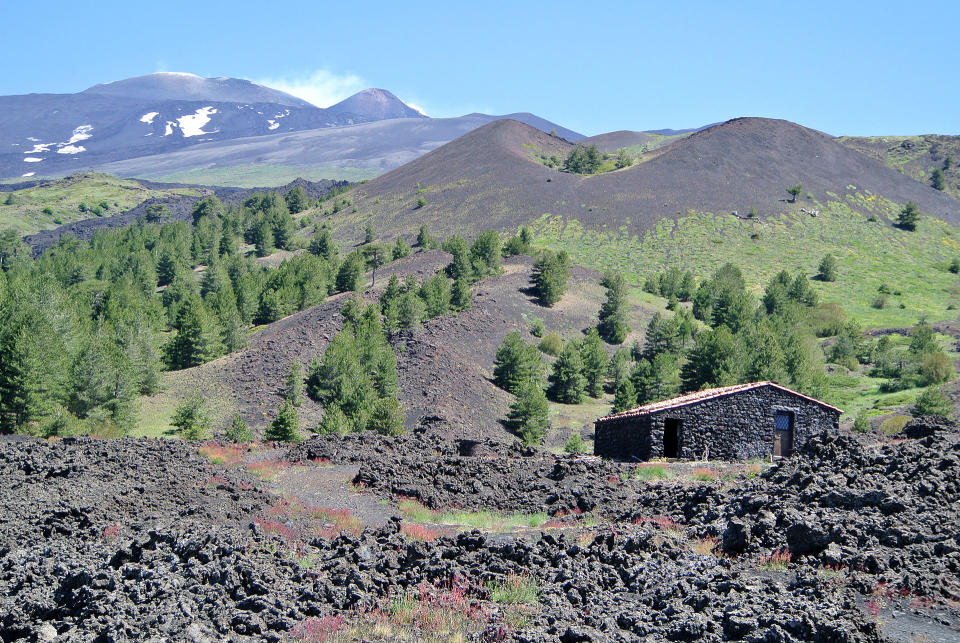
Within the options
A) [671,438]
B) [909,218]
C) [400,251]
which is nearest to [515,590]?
[671,438]

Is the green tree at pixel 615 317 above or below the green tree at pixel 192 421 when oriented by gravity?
above

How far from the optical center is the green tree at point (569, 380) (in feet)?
196

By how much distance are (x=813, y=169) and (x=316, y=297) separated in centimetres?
9636

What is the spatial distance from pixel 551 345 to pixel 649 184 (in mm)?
66983

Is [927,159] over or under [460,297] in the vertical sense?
over

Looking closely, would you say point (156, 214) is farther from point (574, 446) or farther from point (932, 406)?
point (932, 406)

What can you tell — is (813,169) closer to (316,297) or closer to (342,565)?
(316,297)

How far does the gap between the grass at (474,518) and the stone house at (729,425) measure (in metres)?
8.96

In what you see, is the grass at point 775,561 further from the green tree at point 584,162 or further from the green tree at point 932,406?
the green tree at point 584,162

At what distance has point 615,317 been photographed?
74562 millimetres

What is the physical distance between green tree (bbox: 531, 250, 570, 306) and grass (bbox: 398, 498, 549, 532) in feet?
183

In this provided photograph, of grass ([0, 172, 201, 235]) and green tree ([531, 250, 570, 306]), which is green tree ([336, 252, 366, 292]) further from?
grass ([0, 172, 201, 235])

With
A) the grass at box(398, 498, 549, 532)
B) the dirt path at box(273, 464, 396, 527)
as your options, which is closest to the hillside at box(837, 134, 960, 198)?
the dirt path at box(273, 464, 396, 527)

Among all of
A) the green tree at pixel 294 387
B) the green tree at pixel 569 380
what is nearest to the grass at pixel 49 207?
the green tree at pixel 294 387
